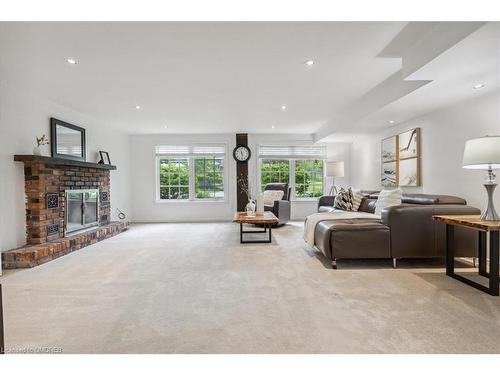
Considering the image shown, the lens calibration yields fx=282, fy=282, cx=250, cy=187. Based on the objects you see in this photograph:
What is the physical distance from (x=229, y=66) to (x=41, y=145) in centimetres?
302

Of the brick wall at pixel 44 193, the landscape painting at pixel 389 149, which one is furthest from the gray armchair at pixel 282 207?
the brick wall at pixel 44 193

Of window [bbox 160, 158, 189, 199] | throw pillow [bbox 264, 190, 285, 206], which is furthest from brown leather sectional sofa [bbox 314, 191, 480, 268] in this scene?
window [bbox 160, 158, 189, 199]

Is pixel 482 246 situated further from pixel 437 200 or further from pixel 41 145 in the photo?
pixel 41 145

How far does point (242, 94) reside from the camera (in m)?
4.00

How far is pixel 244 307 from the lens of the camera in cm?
211

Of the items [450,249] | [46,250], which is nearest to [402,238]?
[450,249]

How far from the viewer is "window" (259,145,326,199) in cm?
736

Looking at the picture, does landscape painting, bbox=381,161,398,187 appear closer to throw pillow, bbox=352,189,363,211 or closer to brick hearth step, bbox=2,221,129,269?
throw pillow, bbox=352,189,363,211

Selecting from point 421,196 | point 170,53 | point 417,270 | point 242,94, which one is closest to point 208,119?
point 242,94

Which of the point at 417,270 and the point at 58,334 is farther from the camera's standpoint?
the point at 417,270

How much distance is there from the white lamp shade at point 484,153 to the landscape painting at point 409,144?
194cm

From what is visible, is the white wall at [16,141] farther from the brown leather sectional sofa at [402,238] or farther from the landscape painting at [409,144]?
the landscape painting at [409,144]
